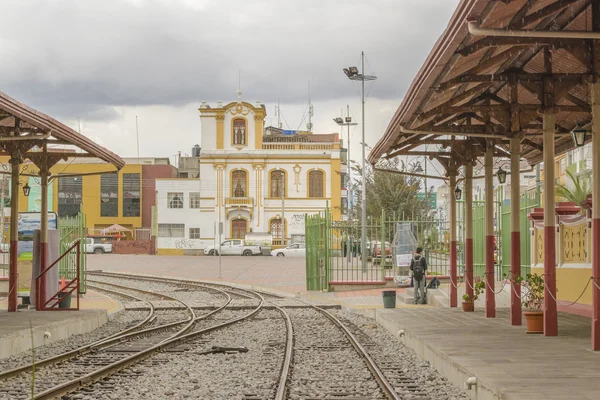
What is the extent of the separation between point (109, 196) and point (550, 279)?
3000 inches

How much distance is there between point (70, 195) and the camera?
85375 millimetres

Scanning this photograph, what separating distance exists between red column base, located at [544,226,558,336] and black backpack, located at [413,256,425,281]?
31.3 feet

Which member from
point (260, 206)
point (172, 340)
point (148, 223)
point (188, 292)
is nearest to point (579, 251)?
point (172, 340)

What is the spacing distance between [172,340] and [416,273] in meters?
9.08

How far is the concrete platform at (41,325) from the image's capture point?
13.2 meters

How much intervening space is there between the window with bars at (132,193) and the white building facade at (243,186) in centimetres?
1234

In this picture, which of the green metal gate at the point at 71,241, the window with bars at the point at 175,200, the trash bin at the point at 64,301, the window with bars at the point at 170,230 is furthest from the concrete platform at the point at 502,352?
the window with bars at the point at 175,200

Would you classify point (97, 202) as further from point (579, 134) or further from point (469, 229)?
point (579, 134)

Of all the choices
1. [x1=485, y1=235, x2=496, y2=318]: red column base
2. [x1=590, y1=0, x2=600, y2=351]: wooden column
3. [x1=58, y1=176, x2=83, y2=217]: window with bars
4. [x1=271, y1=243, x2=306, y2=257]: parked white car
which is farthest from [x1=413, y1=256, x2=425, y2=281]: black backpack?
[x1=58, y1=176, x2=83, y2=217]: window with bars

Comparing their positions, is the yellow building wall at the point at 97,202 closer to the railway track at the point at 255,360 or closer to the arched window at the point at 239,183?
the arched window at the point at 239,183

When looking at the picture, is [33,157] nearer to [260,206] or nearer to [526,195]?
[526,195]

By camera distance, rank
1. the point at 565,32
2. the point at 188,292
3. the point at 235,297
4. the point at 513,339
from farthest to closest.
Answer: the point at 188,292 → the point at 235,297 → the point at 513,339 → the point at 565,32

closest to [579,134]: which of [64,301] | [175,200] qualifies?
[64,301]

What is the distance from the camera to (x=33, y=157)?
18.5 metres
